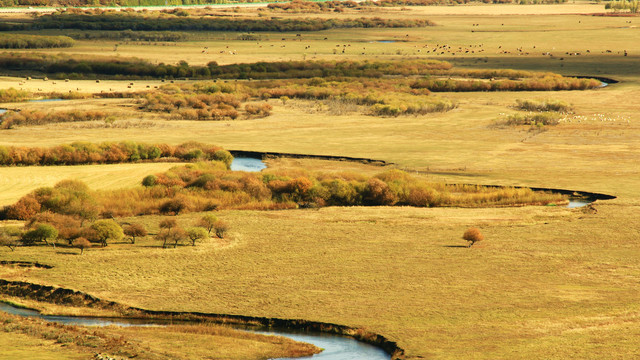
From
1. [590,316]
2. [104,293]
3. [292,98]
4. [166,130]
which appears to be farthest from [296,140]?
[590,316]

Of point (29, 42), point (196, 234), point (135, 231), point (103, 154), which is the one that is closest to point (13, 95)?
point (103, 154)

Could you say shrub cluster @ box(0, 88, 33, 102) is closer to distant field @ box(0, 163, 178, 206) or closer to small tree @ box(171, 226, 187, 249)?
distant field @ box(0, 163, 178, 206)

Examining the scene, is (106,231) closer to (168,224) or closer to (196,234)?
(168,224)

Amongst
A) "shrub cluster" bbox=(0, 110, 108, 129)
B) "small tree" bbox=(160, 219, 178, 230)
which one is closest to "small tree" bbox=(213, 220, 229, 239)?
"small tree" bbox=(160, 219, 178, 230)

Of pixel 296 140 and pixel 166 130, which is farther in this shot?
pixel 166 130

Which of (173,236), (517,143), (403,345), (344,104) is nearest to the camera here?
(403,345)

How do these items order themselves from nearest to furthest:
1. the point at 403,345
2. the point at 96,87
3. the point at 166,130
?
the point at 403,345 → the point at 166,130 → the point at 96,87

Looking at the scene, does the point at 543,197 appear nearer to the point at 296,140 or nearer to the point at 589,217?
the point at 589,217
